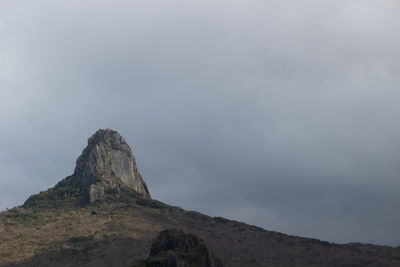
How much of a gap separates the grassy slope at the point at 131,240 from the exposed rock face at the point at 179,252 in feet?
40.4

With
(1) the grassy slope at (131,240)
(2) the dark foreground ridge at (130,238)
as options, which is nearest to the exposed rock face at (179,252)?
(2) the dark foreground ridge at (130,238)

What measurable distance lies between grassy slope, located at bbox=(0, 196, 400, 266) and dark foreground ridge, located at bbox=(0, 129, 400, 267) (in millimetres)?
257

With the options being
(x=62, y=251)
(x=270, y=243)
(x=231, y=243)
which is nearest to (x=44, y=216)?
(x=62, y=251)

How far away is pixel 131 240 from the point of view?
5674 inches

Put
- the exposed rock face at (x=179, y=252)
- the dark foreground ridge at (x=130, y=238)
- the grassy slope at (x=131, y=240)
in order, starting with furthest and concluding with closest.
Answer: the grassy slope at (x=131, y=240), the dark foreground ridge at (x=130, y=238), the exposed rock face at (x=179, y=252)

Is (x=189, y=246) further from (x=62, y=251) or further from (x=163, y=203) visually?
(x=163, y=203)

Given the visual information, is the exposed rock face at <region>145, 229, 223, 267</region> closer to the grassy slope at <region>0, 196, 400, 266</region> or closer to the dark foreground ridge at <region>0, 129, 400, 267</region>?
the dark foreground ridge at <region>0, 129, 400, 267</region>

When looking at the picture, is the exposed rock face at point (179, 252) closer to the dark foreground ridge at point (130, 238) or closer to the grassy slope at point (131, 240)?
the dark foreground ridge at point (130, 238)

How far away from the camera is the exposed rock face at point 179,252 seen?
3762 inches

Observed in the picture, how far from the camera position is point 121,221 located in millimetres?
162625

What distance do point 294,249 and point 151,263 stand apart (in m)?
68.3

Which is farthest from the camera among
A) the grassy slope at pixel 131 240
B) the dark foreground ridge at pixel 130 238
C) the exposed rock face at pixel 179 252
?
the grassy slope at pixel 131 240

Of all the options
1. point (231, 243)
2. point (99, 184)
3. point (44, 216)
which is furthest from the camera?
point (99, 184)

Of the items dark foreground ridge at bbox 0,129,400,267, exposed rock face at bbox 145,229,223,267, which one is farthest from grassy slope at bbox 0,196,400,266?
exposed rock face at bbox 145,229,223,267
